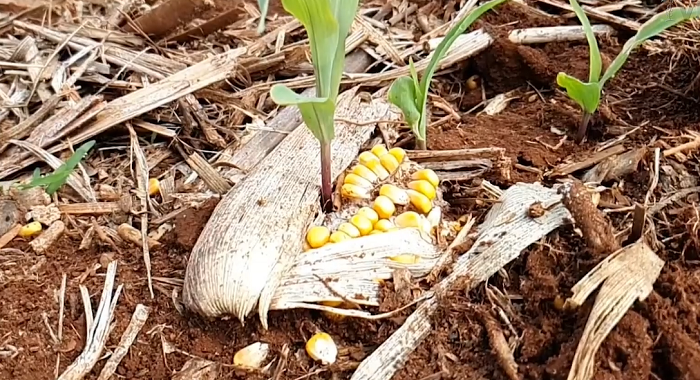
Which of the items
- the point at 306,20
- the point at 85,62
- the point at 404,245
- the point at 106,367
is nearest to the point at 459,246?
the point at 404,245

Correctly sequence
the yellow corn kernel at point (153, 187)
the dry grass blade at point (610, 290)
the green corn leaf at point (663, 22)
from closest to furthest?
the dry grass blade at point (610, 290) < the green corn leaf at point (663, 22) < the yellow corn kernel at point (153, 187)

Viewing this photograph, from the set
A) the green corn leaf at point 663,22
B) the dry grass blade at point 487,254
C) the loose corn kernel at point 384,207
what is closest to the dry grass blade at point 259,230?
the loose corn kernel at point 384,207

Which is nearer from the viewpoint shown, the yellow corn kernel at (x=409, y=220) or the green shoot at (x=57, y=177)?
the yellow corn kernel at (x=409, y=220)

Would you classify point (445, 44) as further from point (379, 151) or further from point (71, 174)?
point (71, 174)

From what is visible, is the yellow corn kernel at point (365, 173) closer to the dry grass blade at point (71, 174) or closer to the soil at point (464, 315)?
the soil at point (464, 315)

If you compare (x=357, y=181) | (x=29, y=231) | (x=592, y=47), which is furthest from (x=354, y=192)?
(x=29, y=231)

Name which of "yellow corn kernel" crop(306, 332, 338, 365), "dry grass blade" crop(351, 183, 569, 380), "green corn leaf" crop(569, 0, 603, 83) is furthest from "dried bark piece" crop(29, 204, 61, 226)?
"green corn leaf" crop(569, 0, 603, 83)

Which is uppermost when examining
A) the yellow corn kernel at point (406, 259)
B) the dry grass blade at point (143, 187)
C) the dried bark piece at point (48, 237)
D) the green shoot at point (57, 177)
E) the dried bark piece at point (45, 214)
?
the green shoot at point (57, 177)

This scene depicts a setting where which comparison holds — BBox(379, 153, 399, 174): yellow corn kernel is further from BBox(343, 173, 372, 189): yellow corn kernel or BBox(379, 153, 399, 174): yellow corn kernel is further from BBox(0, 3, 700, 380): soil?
BBox(0, 3, 700, 380): soil

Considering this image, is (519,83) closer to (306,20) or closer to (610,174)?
(610,174)
